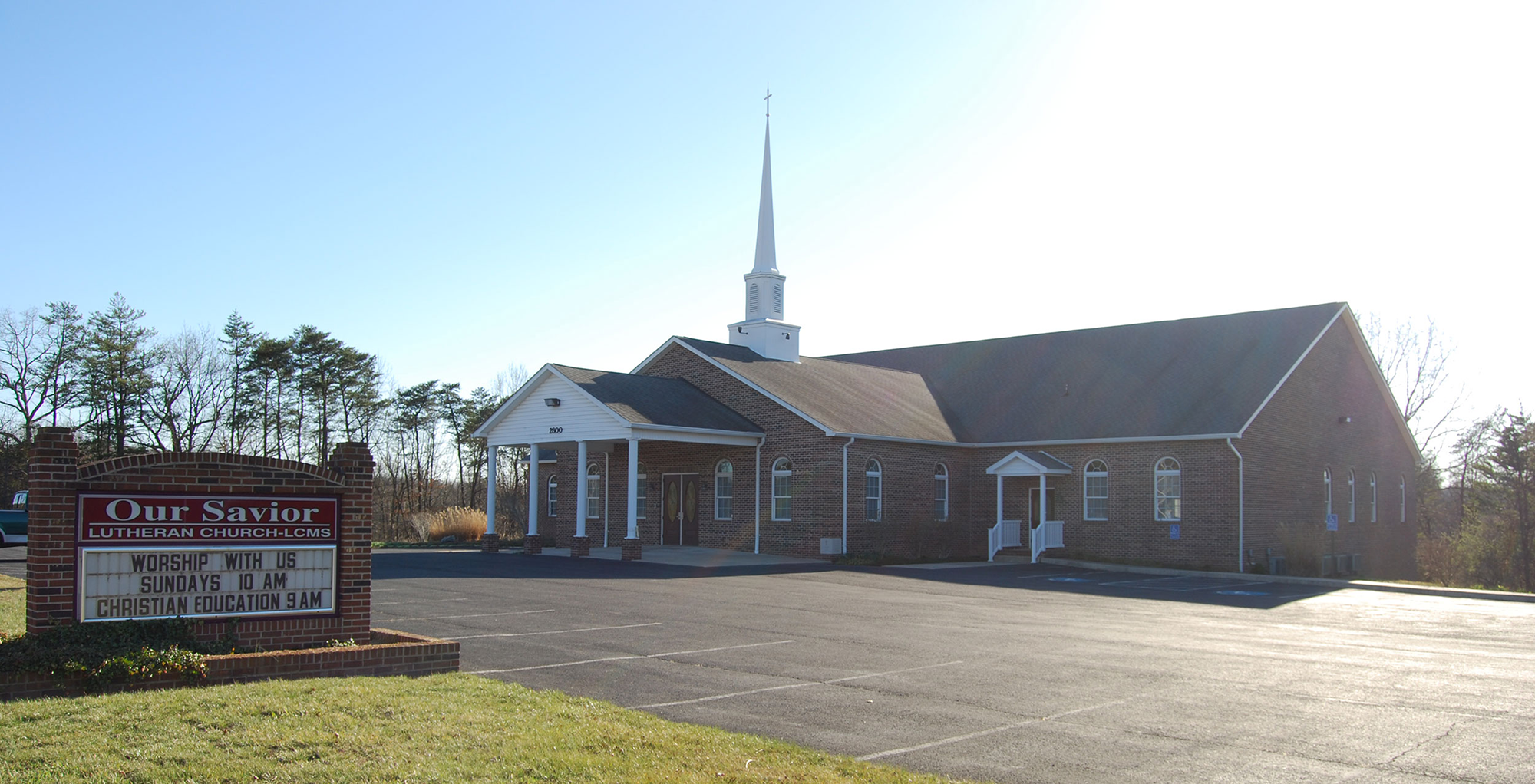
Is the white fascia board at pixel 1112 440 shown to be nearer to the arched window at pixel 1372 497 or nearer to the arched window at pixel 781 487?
the arched window at pixel 781 487

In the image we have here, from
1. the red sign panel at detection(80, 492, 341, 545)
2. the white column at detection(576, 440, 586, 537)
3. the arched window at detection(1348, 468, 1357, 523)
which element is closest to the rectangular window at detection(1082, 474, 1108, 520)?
the arched window at detection(1348, 468, 1357, 523)

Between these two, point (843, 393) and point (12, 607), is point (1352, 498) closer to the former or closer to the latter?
point (843, 393)

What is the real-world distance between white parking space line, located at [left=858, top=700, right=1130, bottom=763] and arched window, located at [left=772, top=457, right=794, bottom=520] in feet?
64.5

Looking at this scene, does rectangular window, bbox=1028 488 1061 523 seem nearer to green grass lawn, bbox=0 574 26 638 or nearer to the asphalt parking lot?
the asphalt parking lot

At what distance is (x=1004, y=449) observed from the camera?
1259 inches

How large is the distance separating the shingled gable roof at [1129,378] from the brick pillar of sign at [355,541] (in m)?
21.8

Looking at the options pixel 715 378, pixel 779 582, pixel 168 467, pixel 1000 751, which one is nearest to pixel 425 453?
pixel 715 378

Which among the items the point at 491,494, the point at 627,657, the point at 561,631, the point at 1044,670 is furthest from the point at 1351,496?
the point at 627,657

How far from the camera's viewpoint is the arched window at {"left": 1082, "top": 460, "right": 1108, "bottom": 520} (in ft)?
97.5

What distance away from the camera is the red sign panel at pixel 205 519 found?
29.8ft

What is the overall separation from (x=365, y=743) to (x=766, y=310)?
28107mm

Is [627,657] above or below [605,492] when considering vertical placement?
below

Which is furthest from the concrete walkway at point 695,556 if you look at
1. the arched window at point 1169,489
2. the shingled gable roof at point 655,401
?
the arched window at point 1169,489

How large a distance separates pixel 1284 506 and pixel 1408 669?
18719 mm
